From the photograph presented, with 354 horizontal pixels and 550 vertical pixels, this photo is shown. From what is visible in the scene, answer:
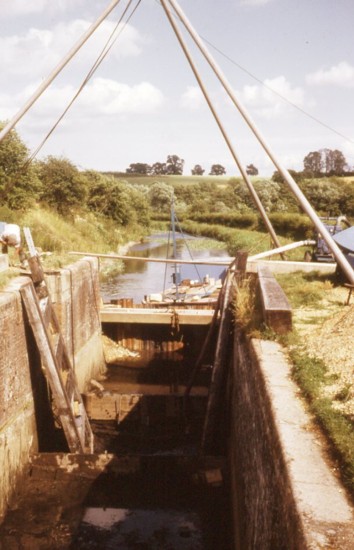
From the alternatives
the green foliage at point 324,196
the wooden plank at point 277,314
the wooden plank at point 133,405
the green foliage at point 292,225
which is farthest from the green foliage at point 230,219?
the wooden plank at point 277,314

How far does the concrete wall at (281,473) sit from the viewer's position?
2.86 metres

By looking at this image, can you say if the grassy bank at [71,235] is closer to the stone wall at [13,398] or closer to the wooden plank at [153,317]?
the wooden plank at [153,317]

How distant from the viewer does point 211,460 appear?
848 cm

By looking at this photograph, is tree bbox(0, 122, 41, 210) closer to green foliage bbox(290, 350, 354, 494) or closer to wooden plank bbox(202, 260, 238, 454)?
→ wooden plank bbox(202, 260, 238, 454)

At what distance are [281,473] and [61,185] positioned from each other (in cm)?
3627

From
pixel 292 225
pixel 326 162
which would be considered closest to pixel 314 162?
pixel 326 162

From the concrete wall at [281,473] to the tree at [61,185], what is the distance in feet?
109

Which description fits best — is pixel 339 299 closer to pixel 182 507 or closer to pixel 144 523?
pixel 182 507

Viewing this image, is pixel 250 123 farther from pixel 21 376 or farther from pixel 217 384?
pixel 21 376

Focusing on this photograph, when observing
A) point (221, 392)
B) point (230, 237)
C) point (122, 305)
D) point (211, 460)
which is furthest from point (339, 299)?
point (230, 237)

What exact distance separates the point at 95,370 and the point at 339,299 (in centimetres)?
772

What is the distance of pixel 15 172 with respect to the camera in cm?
2714

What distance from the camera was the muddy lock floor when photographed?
788 centimetres

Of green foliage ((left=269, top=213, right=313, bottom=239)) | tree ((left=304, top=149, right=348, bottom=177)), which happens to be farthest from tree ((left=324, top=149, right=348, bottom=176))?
green foliage ((left=269, top=213, right=313, bottom=239))
